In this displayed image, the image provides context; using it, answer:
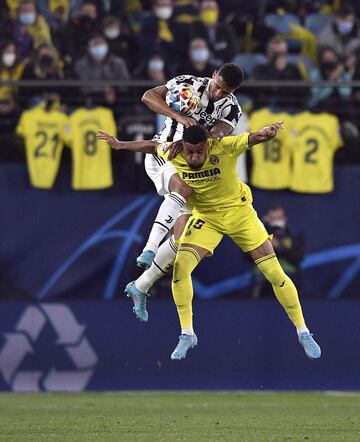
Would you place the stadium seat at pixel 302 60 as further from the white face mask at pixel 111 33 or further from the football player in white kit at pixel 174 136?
the football player in white kit at pixel 174 136

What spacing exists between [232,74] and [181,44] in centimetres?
695

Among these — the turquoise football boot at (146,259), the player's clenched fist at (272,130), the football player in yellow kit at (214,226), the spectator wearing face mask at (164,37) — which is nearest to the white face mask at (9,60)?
the spectator wearing face mask at (164,37)

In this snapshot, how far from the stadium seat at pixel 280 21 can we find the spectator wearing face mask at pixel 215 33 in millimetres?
830

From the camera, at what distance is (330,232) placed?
1794 centimetres

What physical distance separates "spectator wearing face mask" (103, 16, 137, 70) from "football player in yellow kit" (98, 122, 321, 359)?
6095mm

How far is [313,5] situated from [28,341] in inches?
272

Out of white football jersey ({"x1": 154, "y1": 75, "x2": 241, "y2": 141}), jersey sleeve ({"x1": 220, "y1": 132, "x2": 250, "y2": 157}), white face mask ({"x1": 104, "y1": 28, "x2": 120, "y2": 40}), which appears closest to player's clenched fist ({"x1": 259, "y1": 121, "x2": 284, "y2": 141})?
jersey sleeve ({"x1": 220, "y1": 132, "x2": 250, "y2": 157})

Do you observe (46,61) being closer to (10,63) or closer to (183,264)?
(10,63)

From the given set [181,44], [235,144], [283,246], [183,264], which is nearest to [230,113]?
[235,144]

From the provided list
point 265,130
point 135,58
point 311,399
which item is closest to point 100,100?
point 135,58

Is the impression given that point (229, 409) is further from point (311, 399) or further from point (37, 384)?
point (37, 384)

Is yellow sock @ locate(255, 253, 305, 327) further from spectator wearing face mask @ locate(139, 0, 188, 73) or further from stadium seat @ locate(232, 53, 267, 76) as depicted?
stadium seat @ locate(232, 53, 267, 76)

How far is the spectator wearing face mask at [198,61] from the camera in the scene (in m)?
18.0

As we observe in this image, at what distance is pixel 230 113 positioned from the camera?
12859 mm
